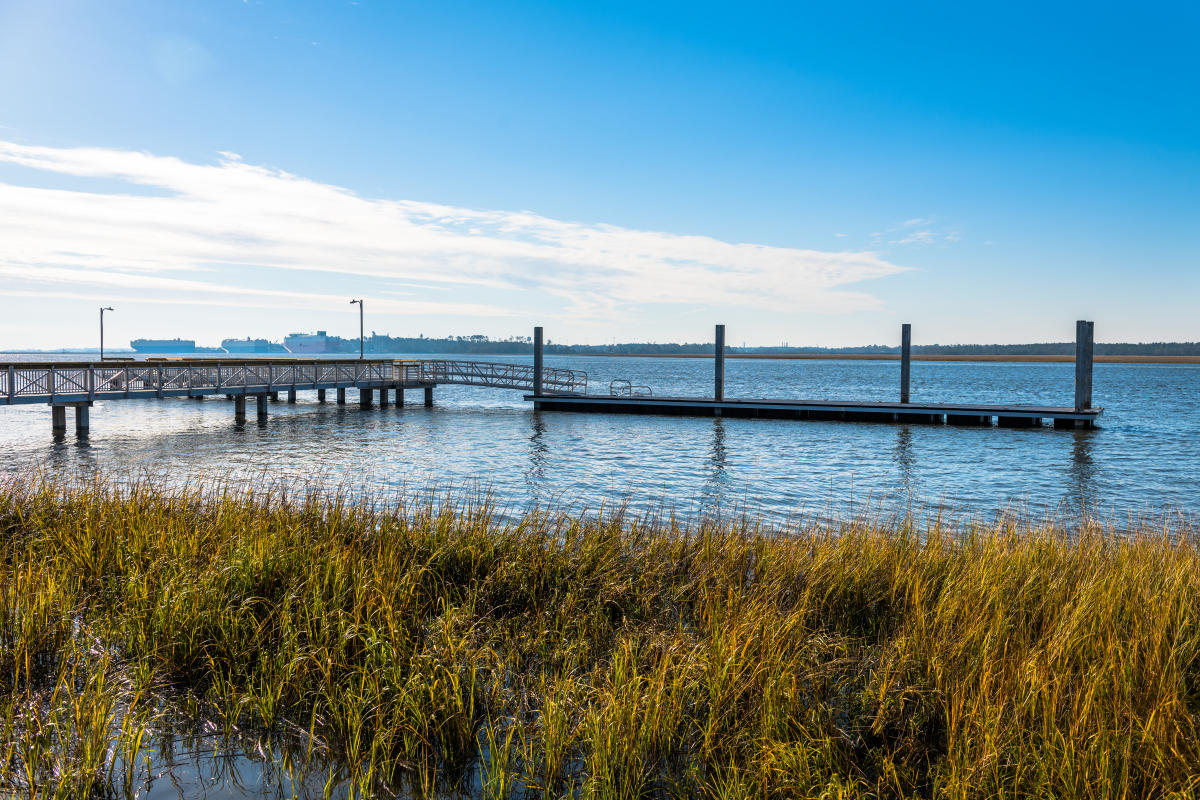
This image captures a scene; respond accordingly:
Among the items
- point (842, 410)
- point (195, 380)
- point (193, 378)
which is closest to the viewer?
point (193, 378)

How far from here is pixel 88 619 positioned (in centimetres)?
570

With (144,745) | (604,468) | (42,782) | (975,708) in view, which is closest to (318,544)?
(144,745)

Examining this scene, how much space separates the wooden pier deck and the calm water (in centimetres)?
108

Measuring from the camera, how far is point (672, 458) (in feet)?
67.9

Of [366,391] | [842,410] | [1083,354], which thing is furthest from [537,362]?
[1083,354]

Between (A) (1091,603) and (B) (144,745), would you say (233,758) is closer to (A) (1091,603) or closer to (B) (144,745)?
(B) (144,745)

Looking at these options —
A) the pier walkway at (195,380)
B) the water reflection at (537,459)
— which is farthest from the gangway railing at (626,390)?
the water reflection at (537,459)

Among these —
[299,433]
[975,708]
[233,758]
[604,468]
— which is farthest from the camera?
[299,433]

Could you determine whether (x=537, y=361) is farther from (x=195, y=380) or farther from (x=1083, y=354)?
(x=1083, y=354)

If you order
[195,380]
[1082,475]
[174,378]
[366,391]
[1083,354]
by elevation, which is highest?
[1083,354]

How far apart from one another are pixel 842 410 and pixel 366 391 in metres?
22.7

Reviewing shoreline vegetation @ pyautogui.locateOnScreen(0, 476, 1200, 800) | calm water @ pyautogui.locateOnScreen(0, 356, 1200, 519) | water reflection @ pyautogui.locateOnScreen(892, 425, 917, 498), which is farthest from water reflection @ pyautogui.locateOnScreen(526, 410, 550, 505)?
water reflection @ pyautogui.locateOnScreen(892, 425, 917, 498)

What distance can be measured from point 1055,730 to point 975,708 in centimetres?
36

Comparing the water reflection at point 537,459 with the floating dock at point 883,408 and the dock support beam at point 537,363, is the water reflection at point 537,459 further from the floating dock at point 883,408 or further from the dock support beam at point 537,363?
the dock support beam at point 537,363
